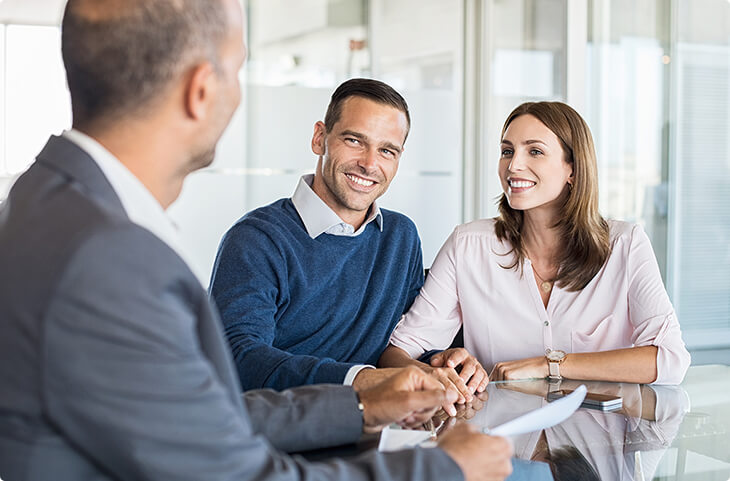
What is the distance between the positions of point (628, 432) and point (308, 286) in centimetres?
92

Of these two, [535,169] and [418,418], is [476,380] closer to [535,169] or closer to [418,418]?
[418,418]

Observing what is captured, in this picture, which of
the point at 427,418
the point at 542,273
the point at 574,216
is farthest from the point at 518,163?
the point at 427,418

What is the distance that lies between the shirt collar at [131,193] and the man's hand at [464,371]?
1.06 meters

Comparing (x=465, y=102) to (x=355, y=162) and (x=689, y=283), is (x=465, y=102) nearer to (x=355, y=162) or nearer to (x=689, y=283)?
(x=689, y=283)

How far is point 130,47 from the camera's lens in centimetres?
90

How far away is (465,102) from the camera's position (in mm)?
5207

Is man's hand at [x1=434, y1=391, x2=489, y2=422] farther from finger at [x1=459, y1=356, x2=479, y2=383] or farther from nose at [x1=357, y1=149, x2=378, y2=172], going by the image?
nose at [x1=357, y1=149, x2=378, y2=172]

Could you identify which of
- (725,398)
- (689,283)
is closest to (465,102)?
(689,283)

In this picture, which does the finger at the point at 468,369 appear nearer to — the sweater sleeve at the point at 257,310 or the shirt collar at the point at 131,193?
the sweater sleeve at the point at 257,310

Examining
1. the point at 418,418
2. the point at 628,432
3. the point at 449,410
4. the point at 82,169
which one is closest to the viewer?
the point at 82,169

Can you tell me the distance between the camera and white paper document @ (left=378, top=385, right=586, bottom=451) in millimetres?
1229

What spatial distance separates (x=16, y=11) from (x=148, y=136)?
3.66m

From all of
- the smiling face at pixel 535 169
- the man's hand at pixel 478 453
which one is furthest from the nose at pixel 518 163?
the man's hand at pixel 478 453

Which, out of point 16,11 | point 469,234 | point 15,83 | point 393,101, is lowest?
point 469,234
